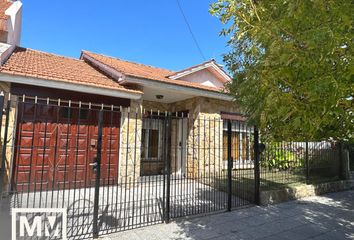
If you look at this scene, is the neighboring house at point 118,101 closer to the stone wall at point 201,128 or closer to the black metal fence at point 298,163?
the stone wall at point 201,128

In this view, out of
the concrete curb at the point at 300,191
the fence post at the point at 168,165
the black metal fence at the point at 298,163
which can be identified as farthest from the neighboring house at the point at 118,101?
the concrete curb at the point at 300,191

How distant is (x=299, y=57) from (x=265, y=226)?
14.3 feet

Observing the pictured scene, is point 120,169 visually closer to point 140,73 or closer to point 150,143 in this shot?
point 150,143

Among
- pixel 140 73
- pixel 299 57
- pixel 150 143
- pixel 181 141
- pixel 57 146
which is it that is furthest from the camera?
pixel 150 143

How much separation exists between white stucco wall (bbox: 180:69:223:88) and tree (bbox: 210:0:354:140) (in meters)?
8.65

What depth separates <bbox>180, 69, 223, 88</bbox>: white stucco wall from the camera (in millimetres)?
12352

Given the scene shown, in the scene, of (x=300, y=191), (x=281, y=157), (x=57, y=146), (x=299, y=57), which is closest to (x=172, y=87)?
(x=57, y=146)

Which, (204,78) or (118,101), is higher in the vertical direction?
(204,78)

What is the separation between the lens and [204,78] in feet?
42.7

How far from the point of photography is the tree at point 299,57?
103 inches

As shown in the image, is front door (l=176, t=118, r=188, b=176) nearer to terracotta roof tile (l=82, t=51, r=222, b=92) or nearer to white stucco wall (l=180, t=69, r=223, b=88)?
terracotta roof tile (l=82, t=51, r=222, b=92)

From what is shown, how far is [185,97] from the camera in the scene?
11.5 meters

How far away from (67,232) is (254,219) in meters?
4.27

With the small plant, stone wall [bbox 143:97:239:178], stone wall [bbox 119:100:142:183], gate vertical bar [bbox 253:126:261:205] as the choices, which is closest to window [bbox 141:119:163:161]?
stone wall [bbox 143:97:239:178]
